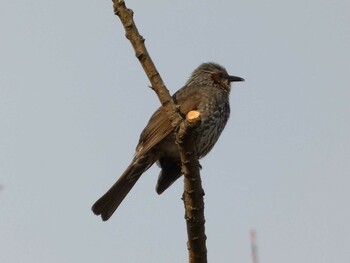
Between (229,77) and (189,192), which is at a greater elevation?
(229,77)

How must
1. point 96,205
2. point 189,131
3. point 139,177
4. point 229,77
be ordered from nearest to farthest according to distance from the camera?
point 189,131, point 96,205, point 139,177, point 229,77

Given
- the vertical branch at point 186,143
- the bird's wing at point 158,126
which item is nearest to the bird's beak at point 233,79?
the bird's wing at point 158,126

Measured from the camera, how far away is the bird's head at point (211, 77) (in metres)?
7.71

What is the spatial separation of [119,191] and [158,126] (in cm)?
67

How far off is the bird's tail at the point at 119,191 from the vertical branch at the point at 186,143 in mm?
2303

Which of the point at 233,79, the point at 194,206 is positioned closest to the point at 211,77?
the point at 233,79

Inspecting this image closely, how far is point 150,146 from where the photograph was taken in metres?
6.48

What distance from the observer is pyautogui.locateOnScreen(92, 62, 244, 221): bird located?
6.34 meters

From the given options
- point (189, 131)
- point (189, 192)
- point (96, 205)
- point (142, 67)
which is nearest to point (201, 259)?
point (189, 192)

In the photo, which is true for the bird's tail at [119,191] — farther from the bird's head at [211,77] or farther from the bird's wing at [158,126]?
the bird's head at [211,77]

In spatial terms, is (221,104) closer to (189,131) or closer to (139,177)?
(139,177)

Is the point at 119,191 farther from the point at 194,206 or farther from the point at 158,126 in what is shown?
the point at 194,206

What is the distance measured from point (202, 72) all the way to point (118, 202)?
89.0 inches

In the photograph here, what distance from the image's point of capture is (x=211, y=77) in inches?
308
